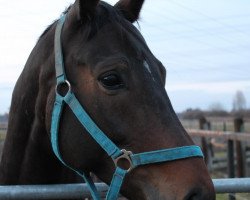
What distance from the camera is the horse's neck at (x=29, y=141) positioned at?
108 inches

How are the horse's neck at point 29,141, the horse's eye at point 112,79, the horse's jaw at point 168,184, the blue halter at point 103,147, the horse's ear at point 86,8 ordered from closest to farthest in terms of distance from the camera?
the horse's jaw at point 168,184, the blue halter at point 103,147, the horse's eye at point 112,79, the horse's ear at point 86,8, the horse's neck at point 29,141

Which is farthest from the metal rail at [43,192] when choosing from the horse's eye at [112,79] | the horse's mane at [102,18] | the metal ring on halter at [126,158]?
the horse's mane at [102,18]

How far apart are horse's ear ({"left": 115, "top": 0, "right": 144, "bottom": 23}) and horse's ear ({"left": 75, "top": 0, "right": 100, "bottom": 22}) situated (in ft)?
1.06

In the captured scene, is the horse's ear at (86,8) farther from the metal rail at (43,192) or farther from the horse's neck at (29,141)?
the metal rail at (43,192)

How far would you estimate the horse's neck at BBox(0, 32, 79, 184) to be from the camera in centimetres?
275

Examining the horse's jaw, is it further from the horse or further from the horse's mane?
the horse's mane

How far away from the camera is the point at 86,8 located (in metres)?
2.50

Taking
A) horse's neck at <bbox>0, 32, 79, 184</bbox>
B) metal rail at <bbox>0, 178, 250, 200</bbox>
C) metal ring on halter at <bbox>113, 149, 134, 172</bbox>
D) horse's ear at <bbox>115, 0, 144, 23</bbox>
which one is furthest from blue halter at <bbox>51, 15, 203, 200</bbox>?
horse's ear at <bbox>115, 0, 144, 23</bbox>

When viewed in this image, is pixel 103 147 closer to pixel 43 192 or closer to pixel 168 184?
pixel 168 184

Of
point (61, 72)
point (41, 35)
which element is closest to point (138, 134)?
point (61, 72)

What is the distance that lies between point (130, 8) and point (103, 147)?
39.3 inches

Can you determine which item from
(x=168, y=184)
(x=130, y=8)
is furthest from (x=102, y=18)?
(x=168, y=184)

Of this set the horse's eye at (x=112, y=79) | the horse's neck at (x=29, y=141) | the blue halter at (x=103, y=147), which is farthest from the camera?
the horse's neck at (x=29, y=141)

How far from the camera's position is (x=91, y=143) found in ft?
7.66
